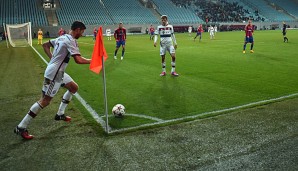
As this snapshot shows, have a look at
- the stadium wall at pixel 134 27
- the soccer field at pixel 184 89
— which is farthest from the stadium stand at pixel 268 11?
the soccer field at pixel 184 89

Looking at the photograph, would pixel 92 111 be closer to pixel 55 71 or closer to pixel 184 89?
pixel 55 71

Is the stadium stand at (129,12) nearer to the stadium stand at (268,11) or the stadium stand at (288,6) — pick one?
the stadium stand at (268,11)

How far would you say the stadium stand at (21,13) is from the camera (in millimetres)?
45906

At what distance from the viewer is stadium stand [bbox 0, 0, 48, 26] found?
45906 mm

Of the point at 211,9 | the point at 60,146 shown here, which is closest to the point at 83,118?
the point at 60,146

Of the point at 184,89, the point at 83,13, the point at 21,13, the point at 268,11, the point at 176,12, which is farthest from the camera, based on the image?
the point at 268,11

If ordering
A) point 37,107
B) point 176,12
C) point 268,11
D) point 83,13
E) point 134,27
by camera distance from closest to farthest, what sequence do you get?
point 37,107, point 83,13, point 134,27, point 176,12, point 268,11

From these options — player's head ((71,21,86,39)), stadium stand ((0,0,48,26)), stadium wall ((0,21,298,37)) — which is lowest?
player's head ((71,21,86,39))

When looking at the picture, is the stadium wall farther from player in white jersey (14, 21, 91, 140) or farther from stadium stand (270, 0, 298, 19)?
player in white jersey (14, 21, 91, 140)

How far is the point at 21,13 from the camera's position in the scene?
156 ft

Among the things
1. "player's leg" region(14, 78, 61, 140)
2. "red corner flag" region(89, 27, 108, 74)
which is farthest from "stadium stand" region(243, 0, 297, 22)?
"player's leg" region(14, 78, 61, 140)

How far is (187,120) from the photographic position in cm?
567

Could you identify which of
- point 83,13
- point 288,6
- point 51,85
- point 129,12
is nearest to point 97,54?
point 51,85

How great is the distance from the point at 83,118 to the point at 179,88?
3.55 meters
